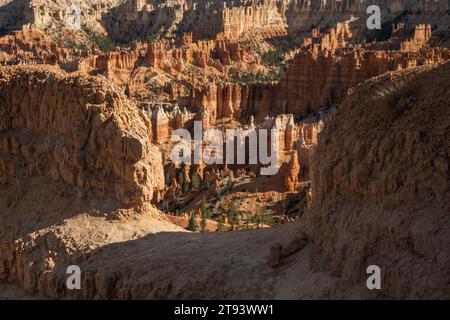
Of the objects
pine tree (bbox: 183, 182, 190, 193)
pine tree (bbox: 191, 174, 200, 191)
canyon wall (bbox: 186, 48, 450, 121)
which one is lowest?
pine tree (bbox: 183, 182, 190, 193)

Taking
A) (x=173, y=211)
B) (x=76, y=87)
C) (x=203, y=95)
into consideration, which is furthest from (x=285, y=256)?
(x=203, y=95)

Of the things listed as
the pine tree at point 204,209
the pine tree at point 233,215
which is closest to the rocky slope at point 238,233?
the pine tree at point 233,215

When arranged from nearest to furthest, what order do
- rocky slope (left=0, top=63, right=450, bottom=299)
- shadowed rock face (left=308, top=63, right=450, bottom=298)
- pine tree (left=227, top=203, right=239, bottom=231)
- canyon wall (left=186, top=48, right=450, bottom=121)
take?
shadowed rock face (left=308, top=63, right=450, bottom=298) < rocky slope (left=0, top=63, right=450, bottom=299) < pine tree (left=227, top=203, right=239, bottom=231) < canyon wall (left=186, top=48, right=450, bottom=121)

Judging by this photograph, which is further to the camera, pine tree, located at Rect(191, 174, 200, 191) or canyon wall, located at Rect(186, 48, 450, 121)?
canyon wall, located at Rect(186, 48, 450, 121)

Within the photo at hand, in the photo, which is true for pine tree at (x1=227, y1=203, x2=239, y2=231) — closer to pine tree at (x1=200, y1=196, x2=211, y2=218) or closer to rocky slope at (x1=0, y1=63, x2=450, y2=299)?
pine tree at (x1=200, y1=196, x2=211, y2=218)

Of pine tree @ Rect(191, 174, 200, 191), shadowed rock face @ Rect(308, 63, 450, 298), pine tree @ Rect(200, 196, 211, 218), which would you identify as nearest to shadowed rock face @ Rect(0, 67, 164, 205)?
shadowed rock face @ Rect(308, 63, 450, 298)

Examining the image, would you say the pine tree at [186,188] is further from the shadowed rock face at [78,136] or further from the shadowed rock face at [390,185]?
the shadowed rock face at [390,185]
